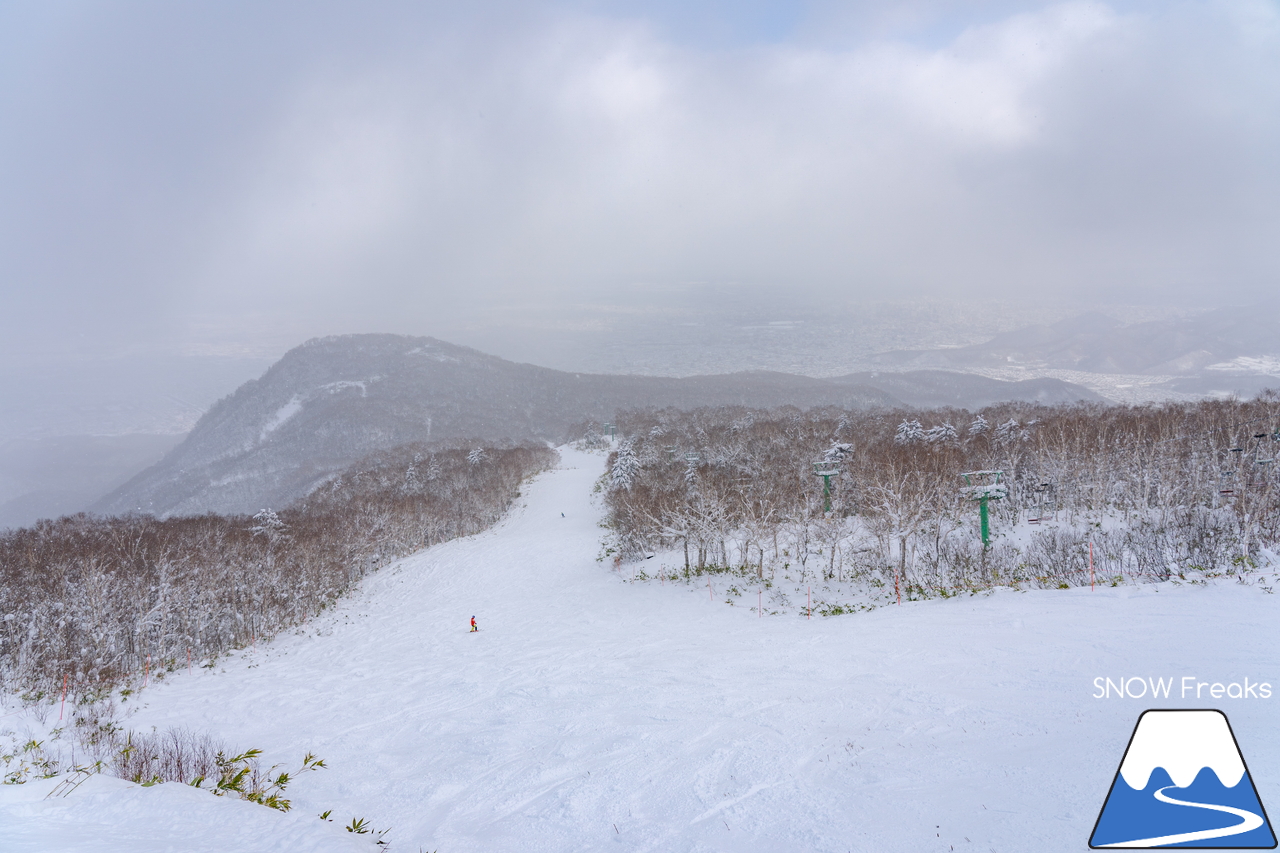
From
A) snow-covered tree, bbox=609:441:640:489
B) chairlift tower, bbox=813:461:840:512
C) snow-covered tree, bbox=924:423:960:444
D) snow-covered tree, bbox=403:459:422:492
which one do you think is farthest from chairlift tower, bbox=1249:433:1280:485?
snow-covered tree, bbox=403:459:422:492

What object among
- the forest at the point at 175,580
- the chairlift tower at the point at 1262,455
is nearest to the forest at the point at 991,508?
the chairlift tower at the point at 1262,455

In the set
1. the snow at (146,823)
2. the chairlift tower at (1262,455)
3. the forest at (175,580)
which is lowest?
the forest at (175,580)

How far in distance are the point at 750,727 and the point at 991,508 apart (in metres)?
33.1

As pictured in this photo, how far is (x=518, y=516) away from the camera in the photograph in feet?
214

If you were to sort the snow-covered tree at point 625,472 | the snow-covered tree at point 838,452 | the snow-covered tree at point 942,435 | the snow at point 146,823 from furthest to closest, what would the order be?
the snow-covered tree at point 625,472 → the snow-covered tree at point 942,435 → the snow-covered tree at point 838,452 → the snow at point 146,823

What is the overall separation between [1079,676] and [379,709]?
18.4 meters

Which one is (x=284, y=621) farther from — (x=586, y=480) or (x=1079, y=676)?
(x=586, y=480)

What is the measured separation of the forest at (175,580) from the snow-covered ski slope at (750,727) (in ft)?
29.0

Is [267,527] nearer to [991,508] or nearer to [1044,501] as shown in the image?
[991,508]

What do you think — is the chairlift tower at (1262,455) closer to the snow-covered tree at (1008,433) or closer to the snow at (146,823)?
the snow-covered tree at (1008,433)

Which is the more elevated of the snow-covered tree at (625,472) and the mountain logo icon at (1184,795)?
the mountain logo icon at (1184,795)

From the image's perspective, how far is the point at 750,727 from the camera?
37.8 ft

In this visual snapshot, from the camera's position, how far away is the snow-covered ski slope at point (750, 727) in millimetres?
7359

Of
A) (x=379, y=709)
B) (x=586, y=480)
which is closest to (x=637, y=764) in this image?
(x=379, y=709)
